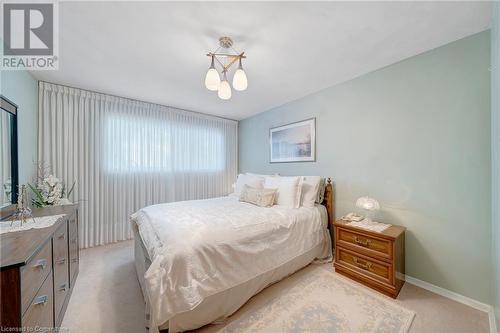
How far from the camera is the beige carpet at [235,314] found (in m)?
1.49

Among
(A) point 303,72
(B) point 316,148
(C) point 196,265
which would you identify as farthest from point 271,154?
(C) point 196,265

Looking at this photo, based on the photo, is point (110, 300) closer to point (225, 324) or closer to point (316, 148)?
point (225, 324)

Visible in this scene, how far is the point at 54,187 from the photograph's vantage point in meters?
2.30

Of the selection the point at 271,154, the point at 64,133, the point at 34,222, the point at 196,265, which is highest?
the point at 64,133

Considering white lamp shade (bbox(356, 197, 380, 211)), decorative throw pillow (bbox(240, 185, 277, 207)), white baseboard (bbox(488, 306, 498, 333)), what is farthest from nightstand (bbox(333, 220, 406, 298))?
decorative throw pillow (bbox(240, 185, 277, 207))

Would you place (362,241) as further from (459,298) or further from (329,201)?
(459,298)

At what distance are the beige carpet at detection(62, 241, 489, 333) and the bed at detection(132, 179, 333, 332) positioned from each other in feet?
0.33

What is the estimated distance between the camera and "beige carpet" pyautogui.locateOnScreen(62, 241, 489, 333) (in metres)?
1.49

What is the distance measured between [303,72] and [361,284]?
2.53 m

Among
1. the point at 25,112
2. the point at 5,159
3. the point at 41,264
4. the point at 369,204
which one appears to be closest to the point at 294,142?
the point at 369,204

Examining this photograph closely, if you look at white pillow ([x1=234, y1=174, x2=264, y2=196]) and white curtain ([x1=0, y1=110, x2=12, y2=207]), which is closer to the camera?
white curtain ([x1=0, y1=110, x2=12, y2=207])

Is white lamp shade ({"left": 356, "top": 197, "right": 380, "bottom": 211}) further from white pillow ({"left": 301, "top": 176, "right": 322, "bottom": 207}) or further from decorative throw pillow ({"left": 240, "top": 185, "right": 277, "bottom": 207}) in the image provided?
decorative throw pillow ({"left": 240, "top": 185, "right": 277, "bottom": 207})

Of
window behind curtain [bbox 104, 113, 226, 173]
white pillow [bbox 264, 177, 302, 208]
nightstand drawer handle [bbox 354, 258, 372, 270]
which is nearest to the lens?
nightstand drawer handle [bbox 354, 258, 372, 270]

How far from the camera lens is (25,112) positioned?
2252 millimetres
